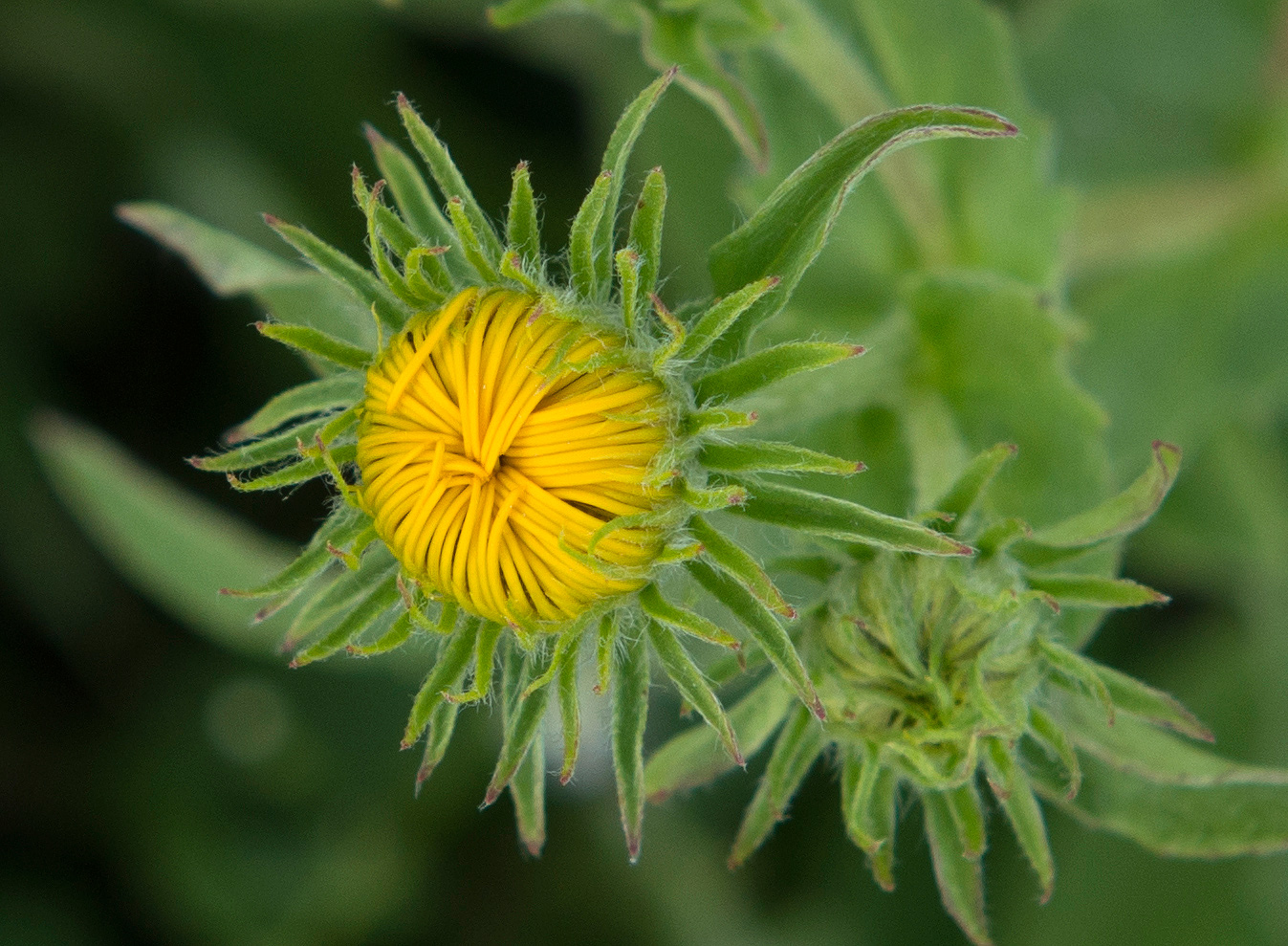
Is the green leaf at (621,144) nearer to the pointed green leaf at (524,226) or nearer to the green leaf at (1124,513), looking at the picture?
the pointed green leaf at (524,226)

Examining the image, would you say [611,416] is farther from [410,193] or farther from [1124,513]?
[1124,513]

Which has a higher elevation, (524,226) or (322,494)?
(524,226)

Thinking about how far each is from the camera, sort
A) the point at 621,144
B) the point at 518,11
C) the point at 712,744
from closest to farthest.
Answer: the point at 621,144 < the point at 712,744 < the point at 518,11

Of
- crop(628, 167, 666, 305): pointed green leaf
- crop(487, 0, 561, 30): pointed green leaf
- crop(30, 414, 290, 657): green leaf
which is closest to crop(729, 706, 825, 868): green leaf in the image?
crop(628, 167, 666, 305): pointed green leaf

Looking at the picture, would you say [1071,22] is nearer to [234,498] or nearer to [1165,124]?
[1165,124]

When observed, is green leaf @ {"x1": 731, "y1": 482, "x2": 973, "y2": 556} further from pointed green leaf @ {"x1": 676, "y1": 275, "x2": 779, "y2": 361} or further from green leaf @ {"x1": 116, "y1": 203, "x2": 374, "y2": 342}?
green leaf @ {"x1": 116, "y1": 203, "x2": 374, "y2": 342}

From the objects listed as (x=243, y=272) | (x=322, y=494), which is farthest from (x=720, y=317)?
(x=322, y=494)

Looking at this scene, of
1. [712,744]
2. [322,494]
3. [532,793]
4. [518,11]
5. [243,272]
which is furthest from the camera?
[322,494]
